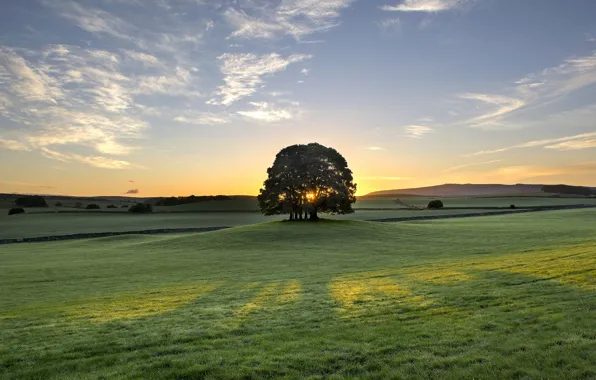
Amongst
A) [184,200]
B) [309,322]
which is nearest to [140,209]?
[184,200]

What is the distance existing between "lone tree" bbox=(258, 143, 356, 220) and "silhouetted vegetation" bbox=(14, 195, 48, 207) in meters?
94.8

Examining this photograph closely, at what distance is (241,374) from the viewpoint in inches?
349

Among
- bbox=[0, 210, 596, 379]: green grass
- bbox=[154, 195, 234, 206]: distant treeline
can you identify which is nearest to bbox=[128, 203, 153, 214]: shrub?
bbox=[154, 195, 234, 206]: distant treeline

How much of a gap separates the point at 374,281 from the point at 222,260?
17.7 m

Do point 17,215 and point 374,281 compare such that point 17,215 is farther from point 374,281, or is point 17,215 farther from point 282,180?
point 374,281

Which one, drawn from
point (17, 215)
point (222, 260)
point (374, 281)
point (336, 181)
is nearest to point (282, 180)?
point (336, 181)

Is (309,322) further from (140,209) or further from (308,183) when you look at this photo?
(140,209)

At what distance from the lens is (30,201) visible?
126 metres

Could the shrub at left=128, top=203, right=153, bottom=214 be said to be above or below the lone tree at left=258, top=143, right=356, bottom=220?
below

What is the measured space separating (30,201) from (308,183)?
106 m

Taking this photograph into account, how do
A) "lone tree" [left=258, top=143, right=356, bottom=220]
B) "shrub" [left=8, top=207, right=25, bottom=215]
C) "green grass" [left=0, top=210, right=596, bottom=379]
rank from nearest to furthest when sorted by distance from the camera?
"green grass" [left=0, top=210, right=596, bottom=379] < "lone tree" [left=258, top=143, right=356, bottom=220] < "shrub" [left=8, top=207, right=25, bottom=215]

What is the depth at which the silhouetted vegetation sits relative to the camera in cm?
12438

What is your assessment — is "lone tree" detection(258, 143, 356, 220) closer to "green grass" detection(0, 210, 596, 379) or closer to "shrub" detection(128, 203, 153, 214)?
"green grass" detection(0, 210, 596, 379)

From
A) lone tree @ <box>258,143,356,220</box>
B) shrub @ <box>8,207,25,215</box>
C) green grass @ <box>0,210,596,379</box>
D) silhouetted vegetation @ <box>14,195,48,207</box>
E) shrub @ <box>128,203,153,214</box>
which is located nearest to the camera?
green grass @ <box>0,210,596,379</box>
